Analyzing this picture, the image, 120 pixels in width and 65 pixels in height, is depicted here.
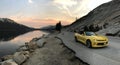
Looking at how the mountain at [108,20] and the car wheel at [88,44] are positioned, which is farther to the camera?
the mountain at [108,20]

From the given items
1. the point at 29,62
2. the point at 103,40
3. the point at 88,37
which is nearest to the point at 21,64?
the point at 29,62

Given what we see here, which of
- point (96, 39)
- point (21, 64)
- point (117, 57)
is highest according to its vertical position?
point (96, 39)

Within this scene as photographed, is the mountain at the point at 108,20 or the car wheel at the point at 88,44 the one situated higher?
the mountain at the point at 108,20

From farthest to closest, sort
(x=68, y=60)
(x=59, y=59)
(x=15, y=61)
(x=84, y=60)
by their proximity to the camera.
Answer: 1. (x=15, y=61)
2. (x=59, y=59)
3. (x=68, y=60)
4. (x=84, y=60)

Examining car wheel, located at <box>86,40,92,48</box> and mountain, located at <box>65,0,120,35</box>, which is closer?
car wheel, located at <box>86,40,92,48</box>

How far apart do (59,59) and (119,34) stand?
1709 centimetres

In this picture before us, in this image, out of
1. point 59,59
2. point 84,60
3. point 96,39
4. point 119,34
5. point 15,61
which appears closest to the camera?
point 84,60

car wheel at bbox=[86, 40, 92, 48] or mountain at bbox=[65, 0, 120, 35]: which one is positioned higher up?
mountain at bbox=[65, 0, 120, 35]

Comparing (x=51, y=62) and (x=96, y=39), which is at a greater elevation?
(x=96, y=39)

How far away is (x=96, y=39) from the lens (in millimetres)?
19078

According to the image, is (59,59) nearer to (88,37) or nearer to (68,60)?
(68,60)

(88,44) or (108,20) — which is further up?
(108,20)

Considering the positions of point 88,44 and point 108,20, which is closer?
point 88,44

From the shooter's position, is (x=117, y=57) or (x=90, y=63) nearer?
(x=90, y=63)
